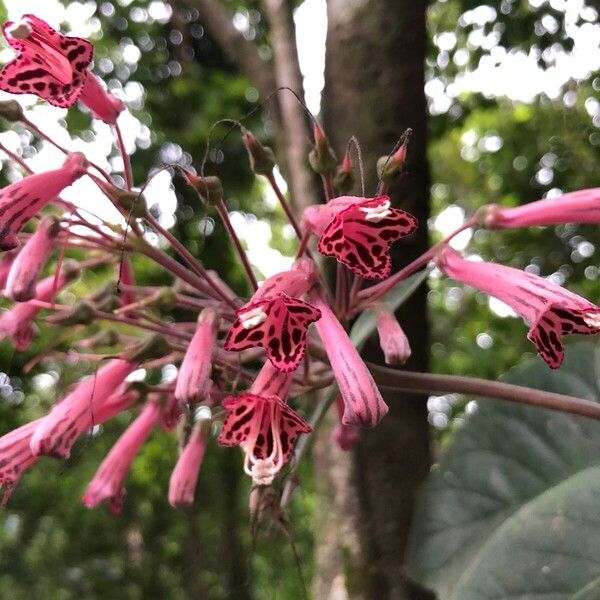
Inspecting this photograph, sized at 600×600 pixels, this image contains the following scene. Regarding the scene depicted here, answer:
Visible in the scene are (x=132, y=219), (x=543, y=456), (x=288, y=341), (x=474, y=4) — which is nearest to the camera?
(x=288, y=341)

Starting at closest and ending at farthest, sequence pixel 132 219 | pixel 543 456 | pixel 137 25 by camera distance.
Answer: pixel 132 219 → pixel 543 456 → pixel 137 25

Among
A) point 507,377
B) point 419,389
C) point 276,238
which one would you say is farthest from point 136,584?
point 419,389

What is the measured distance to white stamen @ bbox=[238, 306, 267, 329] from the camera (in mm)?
524

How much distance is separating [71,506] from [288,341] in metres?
3.24

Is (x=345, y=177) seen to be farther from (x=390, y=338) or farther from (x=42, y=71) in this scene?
(x=42, y=71)

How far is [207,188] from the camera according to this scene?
→ 669 mm

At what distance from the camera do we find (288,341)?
0.56 m

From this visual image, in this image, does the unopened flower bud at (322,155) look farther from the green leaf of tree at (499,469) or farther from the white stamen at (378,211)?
the green leaf of tree at (499,469)

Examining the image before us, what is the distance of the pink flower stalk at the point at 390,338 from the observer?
632 millimetres

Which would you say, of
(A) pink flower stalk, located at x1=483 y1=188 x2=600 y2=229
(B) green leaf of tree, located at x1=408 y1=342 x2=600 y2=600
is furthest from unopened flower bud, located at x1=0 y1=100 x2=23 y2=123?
(B) green leaf of tree, located at x1=408 y1=342 x2=600 y2=600

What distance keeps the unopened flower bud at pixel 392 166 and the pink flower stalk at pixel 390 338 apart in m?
0.12

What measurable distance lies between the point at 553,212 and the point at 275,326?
31 cm

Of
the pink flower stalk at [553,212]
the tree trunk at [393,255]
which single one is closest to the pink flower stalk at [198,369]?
the pink flower stalk at [553,212]

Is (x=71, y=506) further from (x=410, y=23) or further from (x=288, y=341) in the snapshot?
(x=288, y=341)
